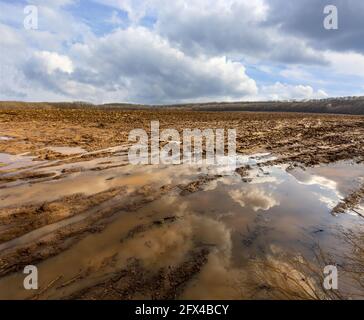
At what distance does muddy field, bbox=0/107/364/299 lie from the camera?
4254mm

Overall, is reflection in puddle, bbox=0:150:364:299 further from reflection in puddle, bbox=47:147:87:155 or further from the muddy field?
reflection in puddle, bbox=47:147:87:155

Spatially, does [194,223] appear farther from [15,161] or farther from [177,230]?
[15,161]

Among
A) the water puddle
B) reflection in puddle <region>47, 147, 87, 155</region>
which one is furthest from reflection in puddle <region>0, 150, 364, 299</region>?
reflection in puddle <region>47, 147, 87, 155</region>

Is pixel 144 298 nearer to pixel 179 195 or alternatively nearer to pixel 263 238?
pixel 263 238

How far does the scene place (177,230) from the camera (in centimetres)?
582

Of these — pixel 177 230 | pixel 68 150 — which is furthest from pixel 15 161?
pixel 177 230

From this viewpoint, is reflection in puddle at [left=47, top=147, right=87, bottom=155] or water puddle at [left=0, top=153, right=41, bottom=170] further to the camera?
reflection in puddle at [left=47, top=147, right=87, bottom=155]

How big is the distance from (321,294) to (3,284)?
14.0ft

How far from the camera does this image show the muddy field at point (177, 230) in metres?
4.25

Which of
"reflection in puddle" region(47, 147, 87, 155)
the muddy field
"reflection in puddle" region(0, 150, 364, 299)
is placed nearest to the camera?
the muddy field

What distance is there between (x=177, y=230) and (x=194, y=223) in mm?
488

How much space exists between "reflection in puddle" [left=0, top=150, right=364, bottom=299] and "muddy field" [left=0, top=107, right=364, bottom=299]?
0.02 meters

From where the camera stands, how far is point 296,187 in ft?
28.6

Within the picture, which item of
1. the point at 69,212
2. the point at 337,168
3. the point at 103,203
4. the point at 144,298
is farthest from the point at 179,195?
the point at 337,168
